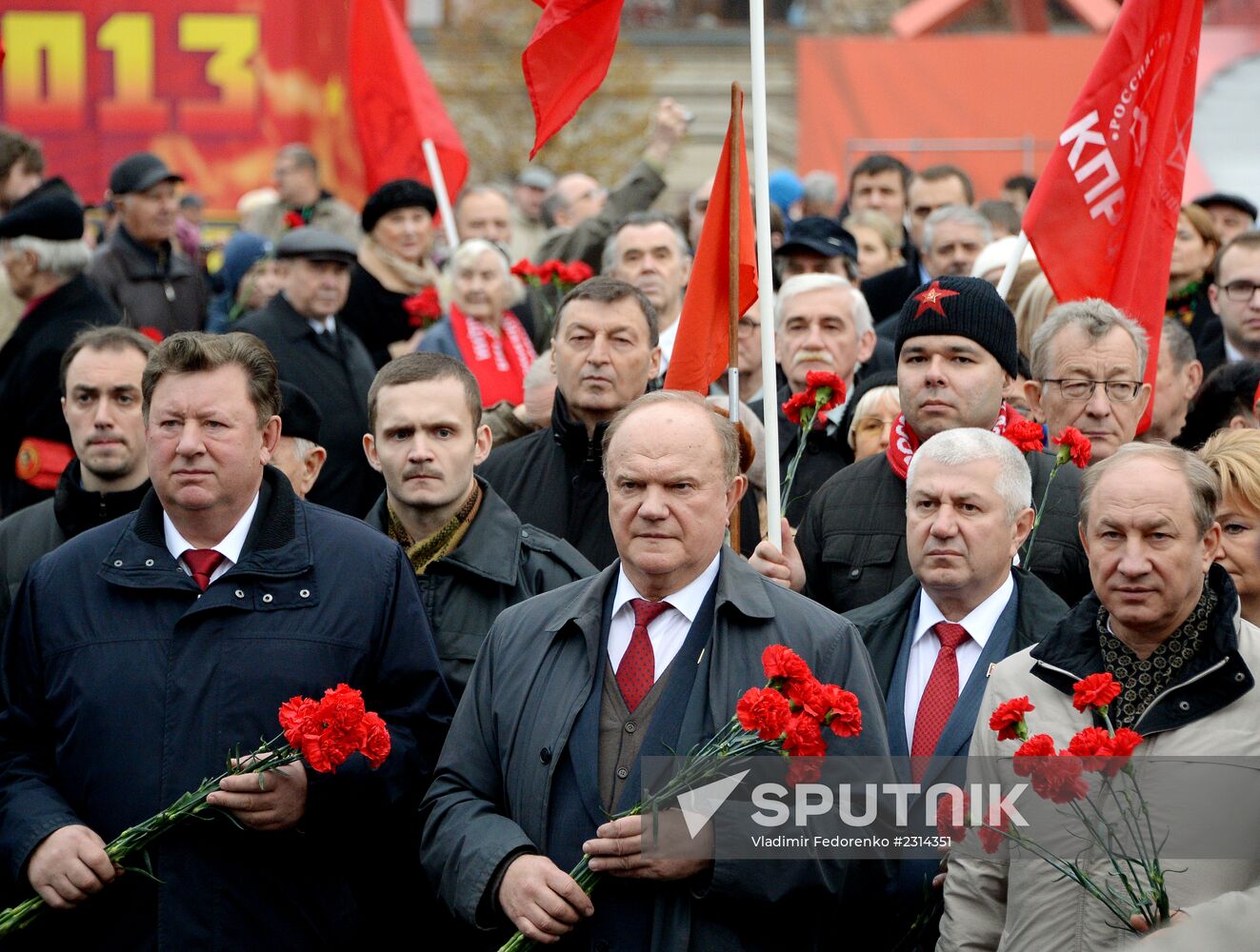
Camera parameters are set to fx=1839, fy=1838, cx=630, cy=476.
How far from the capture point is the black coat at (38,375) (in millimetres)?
7672

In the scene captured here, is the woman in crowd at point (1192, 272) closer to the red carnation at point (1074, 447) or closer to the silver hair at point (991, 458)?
the red carnation at point (1074, 447)

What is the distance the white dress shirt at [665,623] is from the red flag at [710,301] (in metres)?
1.44

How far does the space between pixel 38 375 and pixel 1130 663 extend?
205 inches

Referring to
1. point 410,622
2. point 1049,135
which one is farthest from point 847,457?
point 1049,135

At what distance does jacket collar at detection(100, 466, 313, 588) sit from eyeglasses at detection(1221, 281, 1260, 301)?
15.2 ft

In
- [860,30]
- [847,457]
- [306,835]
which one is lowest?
[306,835]

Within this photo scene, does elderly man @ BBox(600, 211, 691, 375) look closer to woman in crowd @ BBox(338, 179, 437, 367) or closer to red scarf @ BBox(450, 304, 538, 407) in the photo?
red scarf @ BBox(450, 304, 538, 407)

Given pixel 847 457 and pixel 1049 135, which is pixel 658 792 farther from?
pixel 1049 135

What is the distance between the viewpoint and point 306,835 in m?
4.75

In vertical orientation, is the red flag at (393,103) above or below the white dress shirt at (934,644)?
above

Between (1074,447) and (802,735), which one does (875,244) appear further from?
(802,735)

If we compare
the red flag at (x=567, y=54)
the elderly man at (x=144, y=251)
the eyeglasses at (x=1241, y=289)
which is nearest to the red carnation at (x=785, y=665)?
the red flag at (x=567, y=54)

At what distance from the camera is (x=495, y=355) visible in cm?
857

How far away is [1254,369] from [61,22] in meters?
15.3
